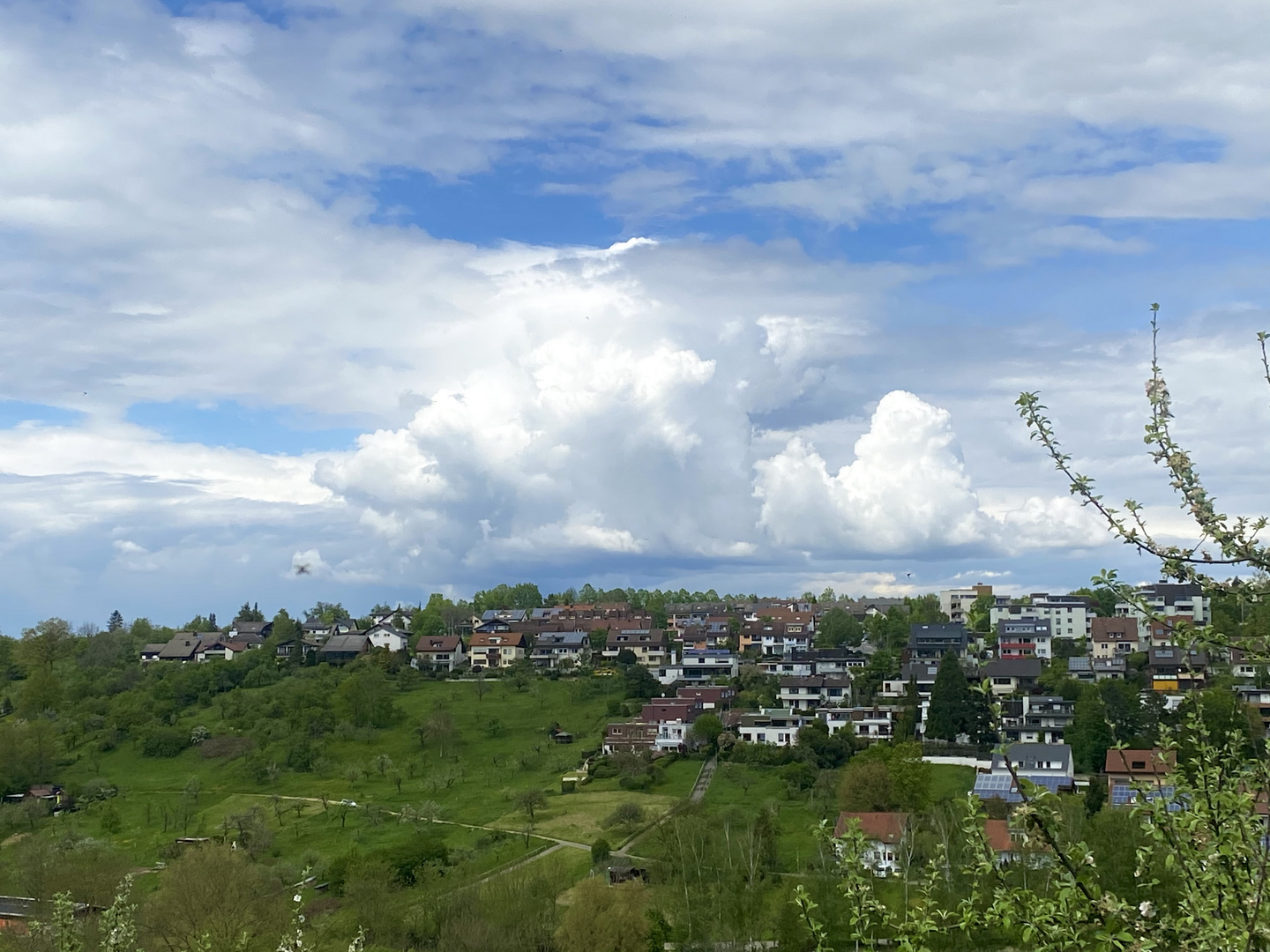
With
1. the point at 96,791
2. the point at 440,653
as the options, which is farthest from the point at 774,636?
the point at 96,791

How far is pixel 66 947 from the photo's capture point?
32.6 ft

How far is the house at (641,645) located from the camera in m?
77.9

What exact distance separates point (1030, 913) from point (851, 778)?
1503 inches

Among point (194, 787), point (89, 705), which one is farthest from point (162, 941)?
point (89, 705)

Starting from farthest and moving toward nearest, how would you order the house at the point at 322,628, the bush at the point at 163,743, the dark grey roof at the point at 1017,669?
the house at the point at 322,628, the dark grey roof at the point at 1017,669, the bush at the point at 163,743

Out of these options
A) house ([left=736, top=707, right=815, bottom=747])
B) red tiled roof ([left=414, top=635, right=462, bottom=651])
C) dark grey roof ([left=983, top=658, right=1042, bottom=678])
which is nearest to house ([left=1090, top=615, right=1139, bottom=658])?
dark grey roof ([left=983, top=658, right=1042, bottom=678])

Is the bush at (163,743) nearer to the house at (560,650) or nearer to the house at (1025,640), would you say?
the house at (560,650)

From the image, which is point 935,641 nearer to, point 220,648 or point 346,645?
point 346,645

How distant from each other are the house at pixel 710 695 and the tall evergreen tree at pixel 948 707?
12394mm

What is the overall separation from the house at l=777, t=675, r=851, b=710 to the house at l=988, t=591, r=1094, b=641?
17.0 m

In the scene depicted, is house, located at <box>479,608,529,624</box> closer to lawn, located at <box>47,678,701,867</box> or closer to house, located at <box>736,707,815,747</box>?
lawn, located at <box>47,678,701,867</box>

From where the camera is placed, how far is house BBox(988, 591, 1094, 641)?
74250mm

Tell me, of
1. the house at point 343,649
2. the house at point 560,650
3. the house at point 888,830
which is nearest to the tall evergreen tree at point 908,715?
the house at point 888,830

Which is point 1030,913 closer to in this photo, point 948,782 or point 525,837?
point 525,837
